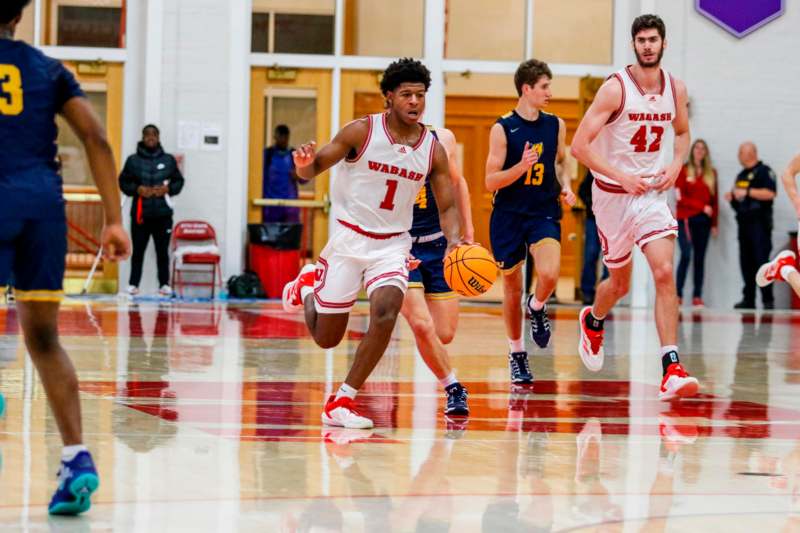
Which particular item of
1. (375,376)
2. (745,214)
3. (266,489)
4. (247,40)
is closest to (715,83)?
(745,214)

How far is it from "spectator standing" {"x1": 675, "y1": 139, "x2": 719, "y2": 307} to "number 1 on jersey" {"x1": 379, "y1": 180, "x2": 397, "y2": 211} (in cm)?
1221

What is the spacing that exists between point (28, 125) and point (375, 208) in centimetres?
266

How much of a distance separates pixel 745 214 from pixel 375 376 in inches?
417

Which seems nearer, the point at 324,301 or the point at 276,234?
the point at 324,301

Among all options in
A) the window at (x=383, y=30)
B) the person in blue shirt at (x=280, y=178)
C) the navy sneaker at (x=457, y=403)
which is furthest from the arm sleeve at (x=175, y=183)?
the navy sneaker at (x=457, y=403)

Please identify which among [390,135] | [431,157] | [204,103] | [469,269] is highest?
[204,103]

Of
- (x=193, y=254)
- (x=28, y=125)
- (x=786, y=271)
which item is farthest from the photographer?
(x=193, y=254)

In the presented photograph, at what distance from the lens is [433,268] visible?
810 centimetres

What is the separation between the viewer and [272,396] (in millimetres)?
8094

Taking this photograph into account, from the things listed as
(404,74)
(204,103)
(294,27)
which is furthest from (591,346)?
(294,27)

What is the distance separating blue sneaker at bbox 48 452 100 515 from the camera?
4.58m

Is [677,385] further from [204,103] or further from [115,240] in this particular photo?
[204,103]

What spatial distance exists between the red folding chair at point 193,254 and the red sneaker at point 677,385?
10.7 meters

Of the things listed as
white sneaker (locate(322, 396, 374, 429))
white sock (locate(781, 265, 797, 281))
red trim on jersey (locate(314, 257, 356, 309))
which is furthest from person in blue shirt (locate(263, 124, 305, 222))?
white sneaker (locate(322, 396, 374, 429))
